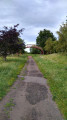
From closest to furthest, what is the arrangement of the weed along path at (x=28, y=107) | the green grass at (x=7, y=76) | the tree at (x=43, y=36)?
the weed along path at (x=28, y=107)
the green grass at (x=7, y=76)
the tree at (x=43, y=36)

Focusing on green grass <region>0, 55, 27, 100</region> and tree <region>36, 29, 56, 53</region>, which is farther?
tree <region>36, 29, 56, 53</region>

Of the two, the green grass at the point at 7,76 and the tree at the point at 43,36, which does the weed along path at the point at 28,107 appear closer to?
the green grass at the point at 7,76

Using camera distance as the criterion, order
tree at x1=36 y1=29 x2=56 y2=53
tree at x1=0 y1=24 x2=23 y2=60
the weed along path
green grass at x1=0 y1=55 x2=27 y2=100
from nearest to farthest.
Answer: the weed along path
green grass at x1=0 y1=55 x2=27 y2=100
tree at x1=0 y1=24 x2=23 y2=60
tree at x1=36 y1=29 x2=56 y2=53

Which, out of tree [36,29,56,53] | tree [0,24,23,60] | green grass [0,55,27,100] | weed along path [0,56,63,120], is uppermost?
tree [36,29,56,53]

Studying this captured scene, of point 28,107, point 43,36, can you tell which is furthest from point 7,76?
point 43,36

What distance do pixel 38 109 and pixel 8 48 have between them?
20751 mm

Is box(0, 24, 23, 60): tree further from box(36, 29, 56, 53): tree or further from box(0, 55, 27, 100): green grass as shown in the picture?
box(36, 29, 56, 53): tree

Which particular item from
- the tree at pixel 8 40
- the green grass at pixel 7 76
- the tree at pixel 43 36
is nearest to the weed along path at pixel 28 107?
the green grass at pixel 7 76

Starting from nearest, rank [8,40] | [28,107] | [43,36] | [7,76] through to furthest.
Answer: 1. [28,107]
2. [7,76]
3. [8,40]
4. [43,36]

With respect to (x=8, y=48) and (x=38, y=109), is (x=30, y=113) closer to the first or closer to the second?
(x=38, y=109)

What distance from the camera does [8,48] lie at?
80.7ft

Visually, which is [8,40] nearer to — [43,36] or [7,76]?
[7,76]

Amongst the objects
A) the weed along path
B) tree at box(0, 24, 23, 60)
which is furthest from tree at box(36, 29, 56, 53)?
the weed along path

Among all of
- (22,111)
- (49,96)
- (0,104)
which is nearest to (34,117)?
(22,111)
